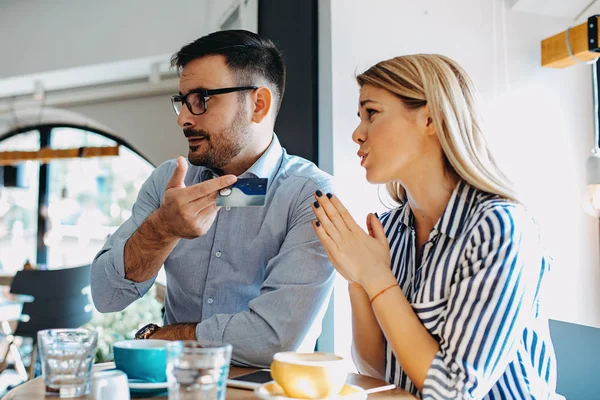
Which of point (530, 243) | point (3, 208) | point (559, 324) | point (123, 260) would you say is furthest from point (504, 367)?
point (3, 208)

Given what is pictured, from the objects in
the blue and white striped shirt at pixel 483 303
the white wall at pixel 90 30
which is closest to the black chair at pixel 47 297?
the white wall at pixel 90 30

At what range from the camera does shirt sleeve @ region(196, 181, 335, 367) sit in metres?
1.46

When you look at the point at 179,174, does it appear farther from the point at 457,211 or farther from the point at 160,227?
the point at 457,211

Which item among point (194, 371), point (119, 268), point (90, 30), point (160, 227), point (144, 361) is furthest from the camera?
point (90, 30)

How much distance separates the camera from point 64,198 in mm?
6320

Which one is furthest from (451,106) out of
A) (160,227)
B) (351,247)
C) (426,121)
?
(160,227)

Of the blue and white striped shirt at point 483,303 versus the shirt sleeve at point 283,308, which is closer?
the blue and white striped shirt at point 483,303

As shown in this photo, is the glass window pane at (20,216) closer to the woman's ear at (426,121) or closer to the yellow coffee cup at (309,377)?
the woman's ear at (426,121)

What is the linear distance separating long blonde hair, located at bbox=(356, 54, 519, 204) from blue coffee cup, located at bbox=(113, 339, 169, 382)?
2.43 feet

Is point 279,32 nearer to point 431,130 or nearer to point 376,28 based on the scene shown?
point 376,28

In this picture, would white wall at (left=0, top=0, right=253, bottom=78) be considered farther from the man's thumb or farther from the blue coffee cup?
the blue coffee cup

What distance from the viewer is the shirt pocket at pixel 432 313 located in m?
1.25

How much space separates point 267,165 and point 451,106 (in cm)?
63

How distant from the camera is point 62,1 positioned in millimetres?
4840
